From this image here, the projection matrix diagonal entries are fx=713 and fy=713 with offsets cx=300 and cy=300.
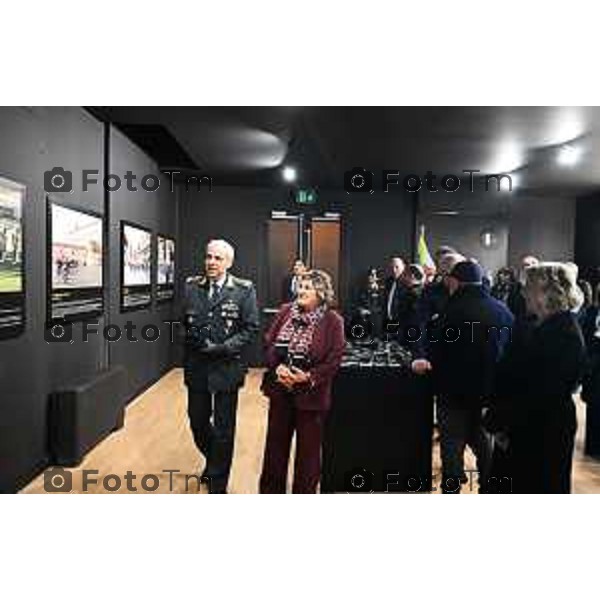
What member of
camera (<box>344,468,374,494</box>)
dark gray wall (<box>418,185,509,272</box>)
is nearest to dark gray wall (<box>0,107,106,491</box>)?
camera (<box>344,468,374,494</box>)

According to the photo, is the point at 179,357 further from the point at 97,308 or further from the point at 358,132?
the point at 358,132

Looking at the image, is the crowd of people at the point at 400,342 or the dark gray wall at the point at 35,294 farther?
the dark gray wall at the point at 35,294

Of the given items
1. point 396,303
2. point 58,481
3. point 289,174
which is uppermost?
point 289,174

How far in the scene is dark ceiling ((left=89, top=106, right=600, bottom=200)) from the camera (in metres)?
3.57

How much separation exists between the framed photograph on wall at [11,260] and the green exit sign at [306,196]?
1426 millimetres

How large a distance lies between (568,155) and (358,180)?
1116 mm

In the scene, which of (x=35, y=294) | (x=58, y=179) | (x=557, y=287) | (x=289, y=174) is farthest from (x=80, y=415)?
(x=557, y=287)

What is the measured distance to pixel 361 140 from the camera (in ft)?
12.2

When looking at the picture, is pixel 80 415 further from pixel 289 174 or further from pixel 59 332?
pixel 289 174

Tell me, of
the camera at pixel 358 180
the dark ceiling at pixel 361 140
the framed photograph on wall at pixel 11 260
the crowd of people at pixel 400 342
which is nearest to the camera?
the crowd of people at pixel 400 342

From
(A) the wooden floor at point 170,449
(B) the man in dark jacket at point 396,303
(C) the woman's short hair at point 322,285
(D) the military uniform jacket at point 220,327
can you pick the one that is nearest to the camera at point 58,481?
(A) the wooden floor at point 170,449

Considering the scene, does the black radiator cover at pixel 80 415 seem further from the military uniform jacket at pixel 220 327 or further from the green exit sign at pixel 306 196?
the green exit sign at pixel 306 196

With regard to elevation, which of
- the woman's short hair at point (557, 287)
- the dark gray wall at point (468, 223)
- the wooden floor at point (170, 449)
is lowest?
the wooden floor at point (170, 449)

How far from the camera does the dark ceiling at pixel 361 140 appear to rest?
357cm
